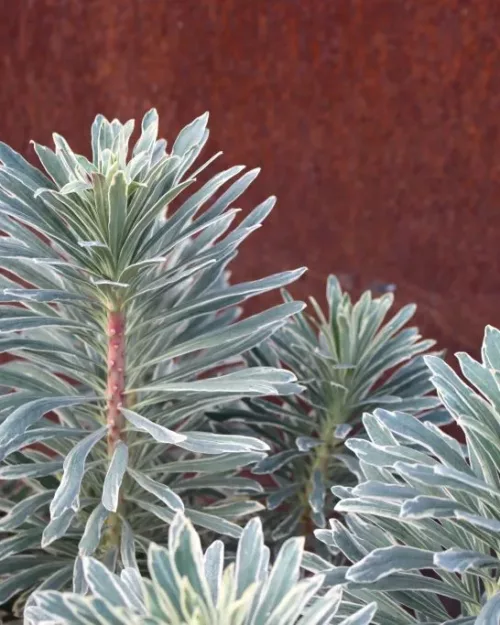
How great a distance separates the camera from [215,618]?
333mm

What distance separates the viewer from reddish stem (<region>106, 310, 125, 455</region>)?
1.87 feet

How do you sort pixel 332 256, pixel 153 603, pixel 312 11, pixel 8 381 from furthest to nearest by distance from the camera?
pixel 332 256 < pixel 312 11 < pixel 8 381 < pixel 153 603

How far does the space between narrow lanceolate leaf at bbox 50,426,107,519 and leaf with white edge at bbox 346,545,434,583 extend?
205 mm

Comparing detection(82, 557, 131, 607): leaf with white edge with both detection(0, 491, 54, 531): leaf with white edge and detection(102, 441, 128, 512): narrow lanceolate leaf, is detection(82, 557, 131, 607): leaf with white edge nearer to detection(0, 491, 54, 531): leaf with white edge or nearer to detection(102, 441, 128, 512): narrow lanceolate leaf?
detection(102, 441, 128, 512): narrow lanceolate leaf

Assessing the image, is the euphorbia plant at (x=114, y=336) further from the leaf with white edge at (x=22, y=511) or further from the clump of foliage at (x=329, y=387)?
the clump of foliage at (x=329, y=387)

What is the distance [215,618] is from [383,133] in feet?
2.73

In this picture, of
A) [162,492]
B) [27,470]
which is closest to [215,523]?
[162,492]

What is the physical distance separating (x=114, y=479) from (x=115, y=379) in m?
0.12

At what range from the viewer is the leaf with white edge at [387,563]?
41 cm

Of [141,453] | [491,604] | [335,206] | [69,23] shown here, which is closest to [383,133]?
[335,206]

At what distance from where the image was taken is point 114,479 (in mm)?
481

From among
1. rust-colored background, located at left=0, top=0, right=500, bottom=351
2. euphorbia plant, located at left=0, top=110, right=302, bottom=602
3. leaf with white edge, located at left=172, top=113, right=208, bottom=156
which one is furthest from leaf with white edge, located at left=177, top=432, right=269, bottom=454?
rust-colored background, located at left=0, top=0, right=500, bottom=351

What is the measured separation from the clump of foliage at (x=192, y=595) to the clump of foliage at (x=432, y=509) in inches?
2.3

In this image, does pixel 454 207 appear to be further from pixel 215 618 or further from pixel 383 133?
pixel 215 618
